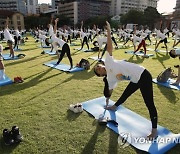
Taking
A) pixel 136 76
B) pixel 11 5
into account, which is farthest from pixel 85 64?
pixel 11 5

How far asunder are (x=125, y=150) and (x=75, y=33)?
20688 millimetres

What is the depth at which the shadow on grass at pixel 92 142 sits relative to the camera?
107 inches

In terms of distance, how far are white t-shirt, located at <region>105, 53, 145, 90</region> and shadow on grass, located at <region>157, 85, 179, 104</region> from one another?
1930mm

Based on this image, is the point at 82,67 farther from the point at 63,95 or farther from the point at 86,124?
the point at 86,124

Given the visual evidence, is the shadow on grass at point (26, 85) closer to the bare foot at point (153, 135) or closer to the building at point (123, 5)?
the bare foot at point (153, 135)

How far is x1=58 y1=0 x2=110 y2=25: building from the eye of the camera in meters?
81.0

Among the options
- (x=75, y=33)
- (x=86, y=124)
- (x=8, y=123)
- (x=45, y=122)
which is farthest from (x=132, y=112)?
(x=75, y=33)

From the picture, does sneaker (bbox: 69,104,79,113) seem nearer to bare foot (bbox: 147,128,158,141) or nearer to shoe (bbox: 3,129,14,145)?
shoe (bbox: 3,129,14,145)

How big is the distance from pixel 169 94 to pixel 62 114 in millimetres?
2808

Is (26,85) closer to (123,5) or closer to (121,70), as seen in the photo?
(121,70)

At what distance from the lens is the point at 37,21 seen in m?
55.2
